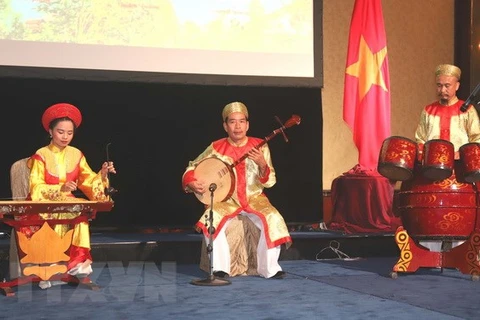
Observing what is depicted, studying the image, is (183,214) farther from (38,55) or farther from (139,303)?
(139,303)

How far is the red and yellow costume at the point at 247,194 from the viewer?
5777 mm

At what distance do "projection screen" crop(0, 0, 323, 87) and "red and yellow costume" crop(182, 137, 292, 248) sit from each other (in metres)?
2.00

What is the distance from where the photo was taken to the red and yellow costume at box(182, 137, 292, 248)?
578cm

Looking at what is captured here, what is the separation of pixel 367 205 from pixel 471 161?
2.61 meters

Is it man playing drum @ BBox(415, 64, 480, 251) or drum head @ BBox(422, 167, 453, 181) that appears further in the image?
man playing drum @ BBox(415, 64, 480, 251)

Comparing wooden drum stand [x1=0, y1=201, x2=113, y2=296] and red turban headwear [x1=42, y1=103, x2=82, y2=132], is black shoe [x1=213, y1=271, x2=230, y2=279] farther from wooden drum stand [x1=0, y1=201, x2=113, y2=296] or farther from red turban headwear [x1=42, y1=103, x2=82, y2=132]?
red turban headwear [x1=42, y1=103, x2=82, y2=132]

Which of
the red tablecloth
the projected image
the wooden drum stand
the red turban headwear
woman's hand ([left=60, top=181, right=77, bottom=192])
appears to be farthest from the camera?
the red tablecloth

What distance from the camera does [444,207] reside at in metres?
5.43

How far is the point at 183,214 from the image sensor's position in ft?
26.4

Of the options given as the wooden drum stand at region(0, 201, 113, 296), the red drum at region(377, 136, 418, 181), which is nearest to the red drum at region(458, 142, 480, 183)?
the red drum at region(377, 136, 418, 181)

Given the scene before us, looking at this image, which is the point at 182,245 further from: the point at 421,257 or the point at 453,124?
the point at 453,124

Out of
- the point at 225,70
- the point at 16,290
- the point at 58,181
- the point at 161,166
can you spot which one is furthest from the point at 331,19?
the point at 16,290

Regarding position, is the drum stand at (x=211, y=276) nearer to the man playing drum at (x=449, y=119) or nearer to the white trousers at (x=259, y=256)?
the white trousers at (x=259, y=256)

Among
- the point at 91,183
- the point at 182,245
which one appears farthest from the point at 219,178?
the point at 182,245
